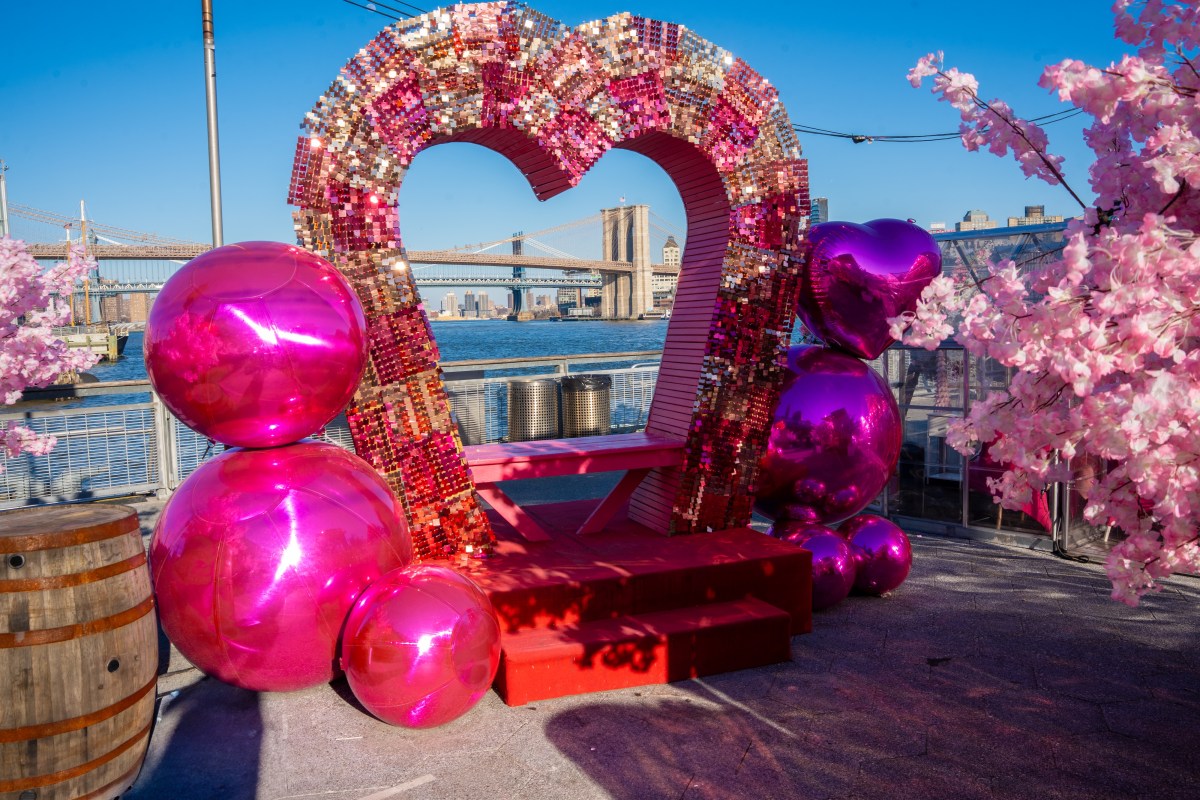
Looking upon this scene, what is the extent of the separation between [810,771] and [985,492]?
432cm

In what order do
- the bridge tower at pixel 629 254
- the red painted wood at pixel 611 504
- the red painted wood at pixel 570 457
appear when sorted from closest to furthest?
the red painted wood at pixel 570 457 < the red painted wood at pixel 611 504 < the bridge tower at pixel 629 254

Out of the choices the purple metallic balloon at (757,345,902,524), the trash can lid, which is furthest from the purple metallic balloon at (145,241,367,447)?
the trash can lid

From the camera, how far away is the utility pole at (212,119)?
7832mm

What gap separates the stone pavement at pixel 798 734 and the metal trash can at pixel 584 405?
20.0 ft

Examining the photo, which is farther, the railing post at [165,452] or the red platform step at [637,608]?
the railing post at [165,452]

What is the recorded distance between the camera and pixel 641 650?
13.6 ft

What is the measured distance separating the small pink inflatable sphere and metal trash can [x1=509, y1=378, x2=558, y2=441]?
18.0 ft

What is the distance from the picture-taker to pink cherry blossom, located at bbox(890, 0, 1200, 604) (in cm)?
180

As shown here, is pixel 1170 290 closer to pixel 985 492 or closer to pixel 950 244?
pixel 985 492

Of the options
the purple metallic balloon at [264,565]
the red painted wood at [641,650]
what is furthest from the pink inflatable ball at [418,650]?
the red painted wood at [641,650]

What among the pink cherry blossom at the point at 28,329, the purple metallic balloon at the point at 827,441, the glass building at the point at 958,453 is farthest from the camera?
the glass building at the point at 958,453

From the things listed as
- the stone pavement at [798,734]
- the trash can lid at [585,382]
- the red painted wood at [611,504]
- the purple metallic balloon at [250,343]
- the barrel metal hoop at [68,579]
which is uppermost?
the purple metallic balloon at [250,343]

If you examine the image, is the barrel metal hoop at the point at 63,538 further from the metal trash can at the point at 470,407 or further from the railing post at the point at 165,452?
the metal trash can at the point at 470,407

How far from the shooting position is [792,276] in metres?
5.11
